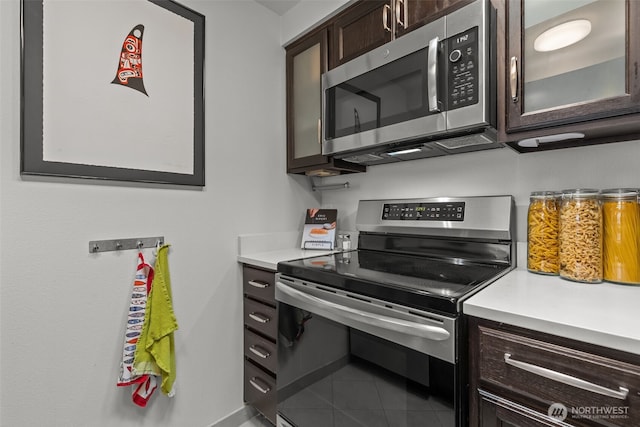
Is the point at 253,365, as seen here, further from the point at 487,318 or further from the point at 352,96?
the point at 352,96

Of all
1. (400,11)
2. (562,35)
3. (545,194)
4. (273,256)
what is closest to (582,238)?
(545,194)

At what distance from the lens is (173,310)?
1453 millimetres

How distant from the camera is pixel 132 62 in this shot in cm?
133

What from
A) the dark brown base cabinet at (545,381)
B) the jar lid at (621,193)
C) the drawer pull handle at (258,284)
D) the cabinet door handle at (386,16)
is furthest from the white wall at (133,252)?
the jar lid at (621,193)

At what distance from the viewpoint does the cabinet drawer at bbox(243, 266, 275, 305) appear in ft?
4.94

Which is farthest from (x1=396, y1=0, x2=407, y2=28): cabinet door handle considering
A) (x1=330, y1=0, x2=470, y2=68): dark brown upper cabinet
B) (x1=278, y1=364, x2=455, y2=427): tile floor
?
(x1=278, y1=364, x2=455, y2=427): tile floor

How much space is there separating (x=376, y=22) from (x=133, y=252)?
1.58m

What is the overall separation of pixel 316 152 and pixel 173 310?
44.6 inches

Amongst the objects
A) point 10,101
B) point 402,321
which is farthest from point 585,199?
point 10,101

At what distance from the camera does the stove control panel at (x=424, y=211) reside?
1.42 meters

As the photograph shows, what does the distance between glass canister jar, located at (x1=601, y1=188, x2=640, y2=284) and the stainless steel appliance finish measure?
0.31m

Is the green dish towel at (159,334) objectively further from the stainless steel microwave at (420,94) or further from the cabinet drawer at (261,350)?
the stainless steel microwave at (420,94)

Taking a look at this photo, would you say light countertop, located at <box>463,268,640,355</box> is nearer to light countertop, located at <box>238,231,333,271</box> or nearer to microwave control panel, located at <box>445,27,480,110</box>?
microwave control panel, located at <box>445,27,480,110</box>

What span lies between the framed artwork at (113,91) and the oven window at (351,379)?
3.13 ft
